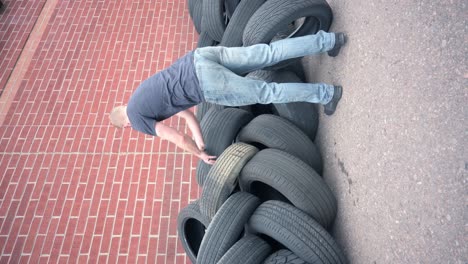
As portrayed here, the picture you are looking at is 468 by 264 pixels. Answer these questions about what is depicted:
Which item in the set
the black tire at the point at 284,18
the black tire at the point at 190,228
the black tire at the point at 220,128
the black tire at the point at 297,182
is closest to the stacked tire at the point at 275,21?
the black tire at the point at 284,18

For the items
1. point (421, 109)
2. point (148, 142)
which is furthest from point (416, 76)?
point (148, 142)

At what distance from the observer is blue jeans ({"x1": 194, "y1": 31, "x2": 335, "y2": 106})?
219 cm

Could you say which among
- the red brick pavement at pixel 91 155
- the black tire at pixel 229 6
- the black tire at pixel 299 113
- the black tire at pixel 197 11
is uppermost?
the black tire at pixel 229 6

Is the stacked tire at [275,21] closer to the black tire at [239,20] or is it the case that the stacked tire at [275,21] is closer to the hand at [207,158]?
the black tire at [239,20]

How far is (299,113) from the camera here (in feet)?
8.50

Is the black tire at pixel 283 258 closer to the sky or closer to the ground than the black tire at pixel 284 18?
closer to the ground

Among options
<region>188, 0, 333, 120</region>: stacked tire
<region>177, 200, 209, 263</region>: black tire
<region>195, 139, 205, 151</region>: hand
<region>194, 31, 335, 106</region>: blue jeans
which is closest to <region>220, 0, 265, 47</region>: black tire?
<region>188, 0, 333, 120</region>: stacked tire

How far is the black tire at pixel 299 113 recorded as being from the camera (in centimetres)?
258

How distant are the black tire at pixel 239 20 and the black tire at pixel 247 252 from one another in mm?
1638

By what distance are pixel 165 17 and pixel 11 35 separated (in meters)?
2.05

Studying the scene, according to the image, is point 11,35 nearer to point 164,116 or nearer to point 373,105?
point 164,116

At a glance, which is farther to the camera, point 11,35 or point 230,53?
point 11,35

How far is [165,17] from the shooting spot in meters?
4.62

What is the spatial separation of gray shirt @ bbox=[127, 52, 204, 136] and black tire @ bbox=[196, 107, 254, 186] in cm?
41
